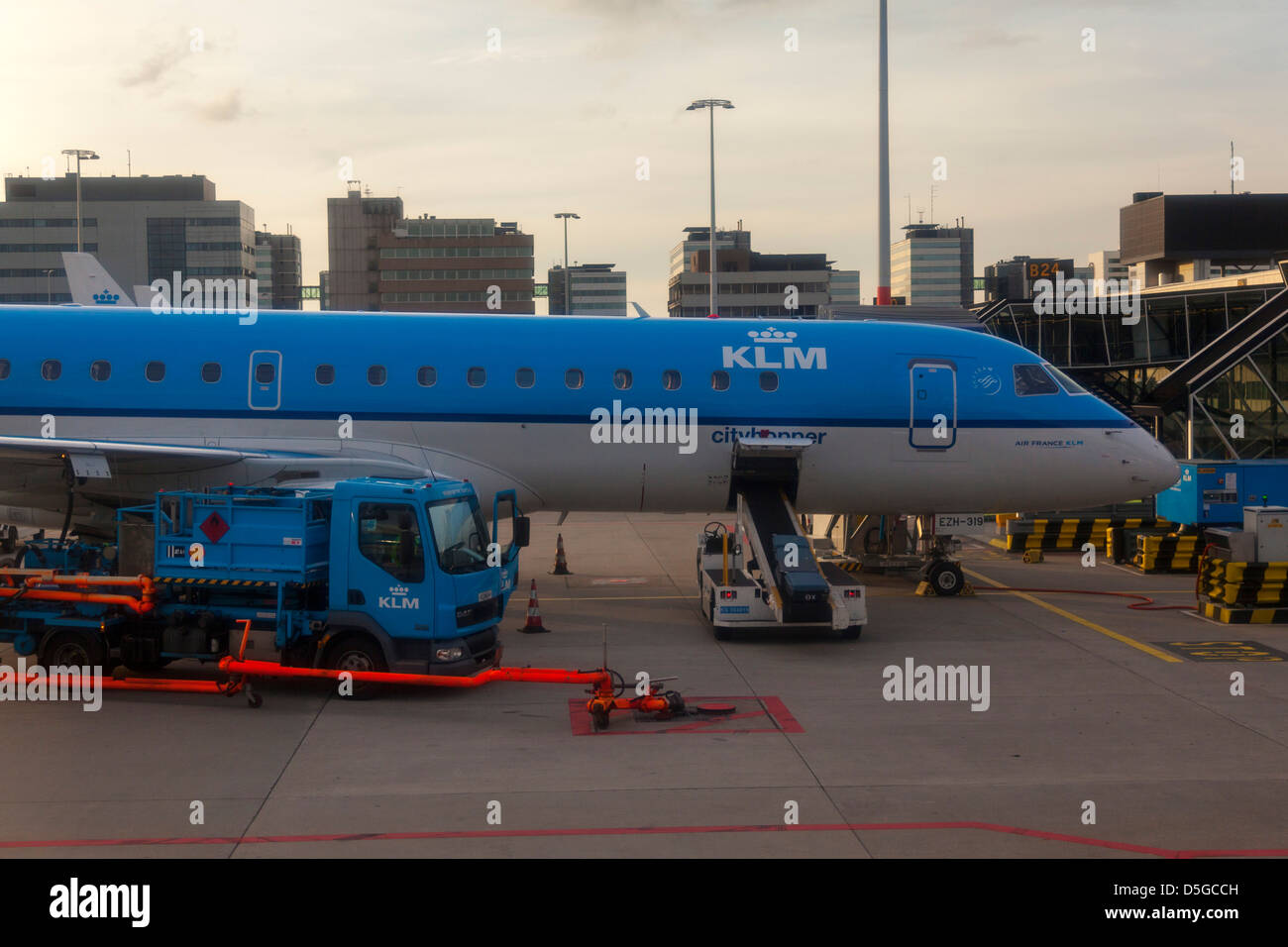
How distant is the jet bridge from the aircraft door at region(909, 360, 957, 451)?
6.32 ft

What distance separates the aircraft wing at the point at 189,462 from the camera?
1513 cm

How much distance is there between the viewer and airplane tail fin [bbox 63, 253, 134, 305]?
88.4 ft

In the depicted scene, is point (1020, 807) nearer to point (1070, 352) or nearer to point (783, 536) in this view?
point (783, 536)

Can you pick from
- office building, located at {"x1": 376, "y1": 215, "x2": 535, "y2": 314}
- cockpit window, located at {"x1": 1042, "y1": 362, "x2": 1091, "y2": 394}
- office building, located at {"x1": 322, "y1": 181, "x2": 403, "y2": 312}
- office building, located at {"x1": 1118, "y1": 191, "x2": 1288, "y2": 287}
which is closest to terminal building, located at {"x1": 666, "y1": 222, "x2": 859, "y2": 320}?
office building, located at {"x1": 376, "y1": 215, "x2": 535, "y2": 314}

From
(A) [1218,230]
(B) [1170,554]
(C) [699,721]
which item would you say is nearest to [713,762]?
(C) [699,721]

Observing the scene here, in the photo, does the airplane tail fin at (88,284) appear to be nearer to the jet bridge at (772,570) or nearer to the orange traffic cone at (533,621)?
the orange traffic cone at (533,621)

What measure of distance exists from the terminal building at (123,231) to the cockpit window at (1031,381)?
13941 cm

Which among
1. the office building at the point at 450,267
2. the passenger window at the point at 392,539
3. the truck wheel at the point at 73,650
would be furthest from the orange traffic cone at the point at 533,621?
the office building at the point at 450,267

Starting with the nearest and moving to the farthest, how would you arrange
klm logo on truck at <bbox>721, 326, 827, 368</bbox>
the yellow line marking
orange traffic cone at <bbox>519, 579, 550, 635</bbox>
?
1. the yellow line marking
2. orange traffic cone at <bbox>519, 579, 550, 635</bbox>
3. klm logo on truck at <bbox>721, 326, 827, 368</bbox>

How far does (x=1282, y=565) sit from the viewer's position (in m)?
18.8

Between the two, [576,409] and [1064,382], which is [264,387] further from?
[1064,382]

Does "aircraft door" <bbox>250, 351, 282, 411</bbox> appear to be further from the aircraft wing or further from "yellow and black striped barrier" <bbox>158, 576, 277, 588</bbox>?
"yellow and black striped barrier" <bbox>158, 576, 277, 588</bbox>

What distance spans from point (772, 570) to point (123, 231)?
143569mm

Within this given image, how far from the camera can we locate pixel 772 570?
17234 mm
